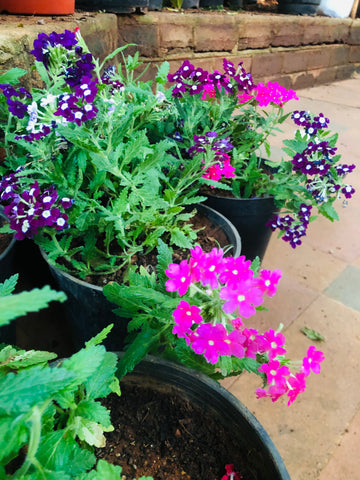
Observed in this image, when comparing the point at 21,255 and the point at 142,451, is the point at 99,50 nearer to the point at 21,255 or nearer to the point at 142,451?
the point at 21,255

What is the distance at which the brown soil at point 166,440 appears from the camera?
918 millimetres

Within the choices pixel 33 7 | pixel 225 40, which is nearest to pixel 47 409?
pixel 33 7

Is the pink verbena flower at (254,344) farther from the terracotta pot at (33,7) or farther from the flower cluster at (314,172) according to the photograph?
the terracotta pot at (33,7)

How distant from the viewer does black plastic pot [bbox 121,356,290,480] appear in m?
0.84

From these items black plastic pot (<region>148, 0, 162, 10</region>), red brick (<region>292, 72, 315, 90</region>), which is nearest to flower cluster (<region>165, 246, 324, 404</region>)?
black plastic pot (<region>148, 0, 162, 10</region>)

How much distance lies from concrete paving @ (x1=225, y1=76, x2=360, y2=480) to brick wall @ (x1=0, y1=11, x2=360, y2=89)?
5.02 ft

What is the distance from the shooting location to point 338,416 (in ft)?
4.76

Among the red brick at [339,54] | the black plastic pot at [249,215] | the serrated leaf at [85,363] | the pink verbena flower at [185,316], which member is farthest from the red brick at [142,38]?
the red brick at [339,54]

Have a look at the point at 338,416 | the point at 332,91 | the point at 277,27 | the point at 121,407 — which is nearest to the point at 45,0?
the point at 121,407

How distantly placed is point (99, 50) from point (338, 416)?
229 centimetres

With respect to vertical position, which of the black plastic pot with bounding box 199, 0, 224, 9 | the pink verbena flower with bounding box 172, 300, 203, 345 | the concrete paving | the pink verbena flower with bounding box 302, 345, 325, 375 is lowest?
the concrete paving

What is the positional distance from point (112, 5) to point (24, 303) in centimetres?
301

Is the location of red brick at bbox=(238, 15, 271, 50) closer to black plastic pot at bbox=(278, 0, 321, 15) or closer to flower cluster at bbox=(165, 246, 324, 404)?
black plastic pot at bbox=(278, 0, 321, 15)

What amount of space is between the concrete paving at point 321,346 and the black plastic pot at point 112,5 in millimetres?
2010
